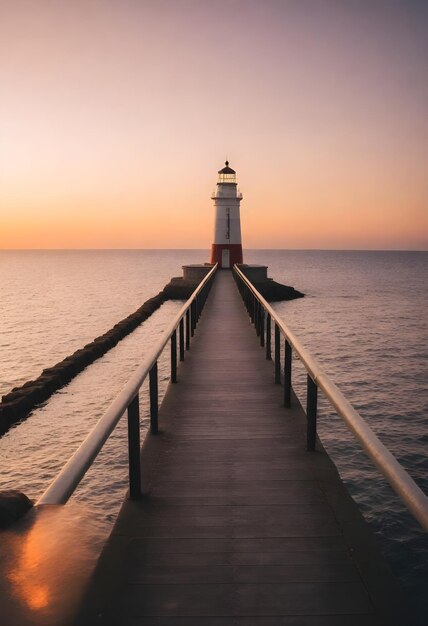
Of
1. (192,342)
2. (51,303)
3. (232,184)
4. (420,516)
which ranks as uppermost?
(232,184)

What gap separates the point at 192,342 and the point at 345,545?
7126mm

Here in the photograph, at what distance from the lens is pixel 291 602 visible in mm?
2428

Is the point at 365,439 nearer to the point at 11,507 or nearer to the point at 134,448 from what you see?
the point at 134,448

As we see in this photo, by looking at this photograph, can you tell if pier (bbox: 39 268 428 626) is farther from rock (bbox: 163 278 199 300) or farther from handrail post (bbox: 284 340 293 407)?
rock (bbox: 163 278 199 300)

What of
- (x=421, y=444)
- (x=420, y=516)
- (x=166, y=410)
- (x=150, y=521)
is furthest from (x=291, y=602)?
(x=421, y=444)

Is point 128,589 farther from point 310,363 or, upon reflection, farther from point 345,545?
point 310,363

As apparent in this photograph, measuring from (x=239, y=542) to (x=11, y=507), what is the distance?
3367mm

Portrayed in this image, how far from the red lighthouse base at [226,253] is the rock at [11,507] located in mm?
32811

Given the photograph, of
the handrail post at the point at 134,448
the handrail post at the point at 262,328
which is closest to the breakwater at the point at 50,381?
the handrail post at the point at 262,328

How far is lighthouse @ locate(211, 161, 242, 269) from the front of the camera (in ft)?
123

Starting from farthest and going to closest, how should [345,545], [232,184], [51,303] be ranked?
1. [51,303]
2. [232,184]
3. [345,545]

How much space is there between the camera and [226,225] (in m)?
37.5

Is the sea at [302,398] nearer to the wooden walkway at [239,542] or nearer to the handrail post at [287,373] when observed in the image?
the wooden walkway at [239,542]

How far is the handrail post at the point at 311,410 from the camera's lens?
160 inches
